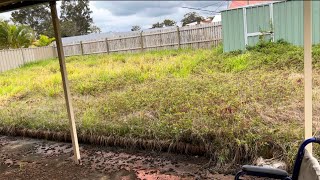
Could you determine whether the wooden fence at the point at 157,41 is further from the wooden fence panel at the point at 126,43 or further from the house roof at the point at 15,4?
the house roof at the point at 15,4

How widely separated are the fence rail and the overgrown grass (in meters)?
1.83

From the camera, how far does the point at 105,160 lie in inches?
126

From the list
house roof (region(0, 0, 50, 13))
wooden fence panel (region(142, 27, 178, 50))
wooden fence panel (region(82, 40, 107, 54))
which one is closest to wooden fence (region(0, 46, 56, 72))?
wooden fence panel (region(82, 40, 107, 54))

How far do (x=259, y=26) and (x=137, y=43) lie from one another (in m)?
4.93

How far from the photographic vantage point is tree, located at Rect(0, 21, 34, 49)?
897cm

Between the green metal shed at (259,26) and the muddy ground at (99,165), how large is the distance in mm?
3098

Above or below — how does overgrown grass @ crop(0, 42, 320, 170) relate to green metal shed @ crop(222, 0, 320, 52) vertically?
below

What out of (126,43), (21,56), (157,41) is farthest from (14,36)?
(157,41)

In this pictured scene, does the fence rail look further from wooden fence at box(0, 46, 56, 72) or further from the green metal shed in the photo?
the green metal shed

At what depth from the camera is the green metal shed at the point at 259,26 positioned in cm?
486

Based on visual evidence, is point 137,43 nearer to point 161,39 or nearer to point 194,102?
point 161,39

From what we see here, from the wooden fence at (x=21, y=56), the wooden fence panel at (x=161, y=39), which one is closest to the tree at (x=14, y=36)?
the wooden fence at (x=21, y=56)

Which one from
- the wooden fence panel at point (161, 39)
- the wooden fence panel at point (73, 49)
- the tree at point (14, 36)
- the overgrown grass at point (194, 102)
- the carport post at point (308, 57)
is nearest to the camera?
the carport post at point (308, 57)

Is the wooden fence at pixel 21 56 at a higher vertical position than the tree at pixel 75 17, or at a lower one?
lower
